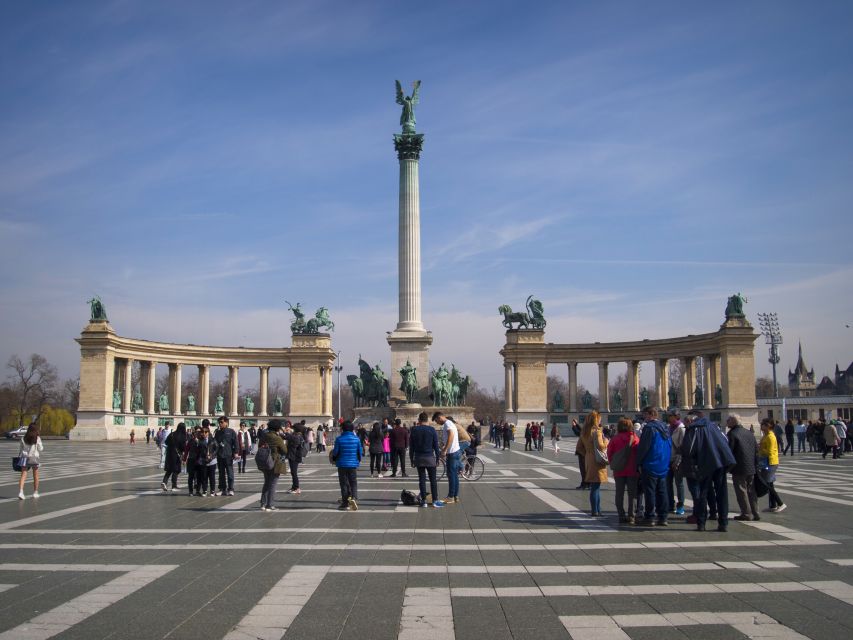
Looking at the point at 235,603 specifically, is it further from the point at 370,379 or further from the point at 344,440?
the point at 370,379

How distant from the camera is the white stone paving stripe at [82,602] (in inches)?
277

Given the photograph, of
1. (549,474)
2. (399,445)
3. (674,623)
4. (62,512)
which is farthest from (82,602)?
(549,474)

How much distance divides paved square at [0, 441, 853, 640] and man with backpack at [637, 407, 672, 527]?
45cm

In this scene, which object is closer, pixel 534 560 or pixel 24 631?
pixel 24 631

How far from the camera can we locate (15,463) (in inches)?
708

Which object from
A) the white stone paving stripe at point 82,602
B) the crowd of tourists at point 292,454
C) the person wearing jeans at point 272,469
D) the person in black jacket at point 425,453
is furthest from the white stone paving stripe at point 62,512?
the person in black jacket at point 425,453

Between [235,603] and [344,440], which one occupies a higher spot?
[344,440]

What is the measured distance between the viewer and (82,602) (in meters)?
8.11

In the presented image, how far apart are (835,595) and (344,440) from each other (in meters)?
9.94

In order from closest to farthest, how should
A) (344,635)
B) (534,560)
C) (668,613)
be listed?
(344,635), (668,613), (534,560)

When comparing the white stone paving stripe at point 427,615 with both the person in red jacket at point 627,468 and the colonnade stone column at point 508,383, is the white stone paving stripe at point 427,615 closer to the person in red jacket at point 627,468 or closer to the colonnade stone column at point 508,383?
Answer: the person in red jacket at point 627,468

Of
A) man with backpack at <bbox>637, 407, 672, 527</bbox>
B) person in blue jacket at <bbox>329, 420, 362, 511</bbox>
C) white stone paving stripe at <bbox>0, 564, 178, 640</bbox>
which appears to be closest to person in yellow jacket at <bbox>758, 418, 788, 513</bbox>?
man with backpack at <bbox>637, 407, 672, 527</bbox>

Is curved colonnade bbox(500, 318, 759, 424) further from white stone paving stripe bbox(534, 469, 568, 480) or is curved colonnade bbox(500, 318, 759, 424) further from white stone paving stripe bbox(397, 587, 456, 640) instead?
white stone paving stripe bbox(397, 587, 456, 640)

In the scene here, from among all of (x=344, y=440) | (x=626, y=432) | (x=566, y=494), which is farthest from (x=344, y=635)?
(x=566, y=494)
